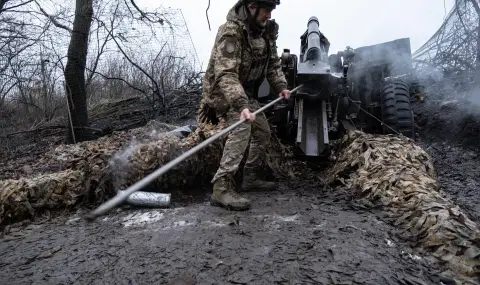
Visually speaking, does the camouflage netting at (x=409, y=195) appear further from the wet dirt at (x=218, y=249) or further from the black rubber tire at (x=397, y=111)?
the black rubber tire at (x=397, y=111)

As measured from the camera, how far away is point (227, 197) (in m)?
3.30

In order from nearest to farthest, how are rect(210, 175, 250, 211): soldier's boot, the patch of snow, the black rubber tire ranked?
1. the patch of snow
2. rect(210, 175, 250, 211): soldier's boot
3. the black rubber tire

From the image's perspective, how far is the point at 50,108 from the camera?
968cm

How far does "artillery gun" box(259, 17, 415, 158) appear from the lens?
182 inches

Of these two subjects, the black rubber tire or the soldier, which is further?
the black rubber tire

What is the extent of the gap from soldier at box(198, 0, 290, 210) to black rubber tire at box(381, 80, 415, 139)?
212cm

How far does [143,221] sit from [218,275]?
1113mm

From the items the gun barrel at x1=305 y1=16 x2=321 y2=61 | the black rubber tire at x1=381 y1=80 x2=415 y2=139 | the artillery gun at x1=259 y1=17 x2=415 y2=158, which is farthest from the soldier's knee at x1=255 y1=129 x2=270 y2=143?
the black rubber tire at x1=381 y1=80 x2=415 y2=139

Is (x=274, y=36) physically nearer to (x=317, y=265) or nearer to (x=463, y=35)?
(x=317, y=265)

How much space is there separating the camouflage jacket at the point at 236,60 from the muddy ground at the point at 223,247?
0.96 meters

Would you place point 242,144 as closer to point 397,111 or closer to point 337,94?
point 337,94

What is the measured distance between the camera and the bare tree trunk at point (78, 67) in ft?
22.1

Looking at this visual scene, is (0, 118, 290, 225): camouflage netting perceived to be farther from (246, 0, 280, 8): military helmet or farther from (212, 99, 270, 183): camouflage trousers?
(246, 0, 280, 8): military helmet

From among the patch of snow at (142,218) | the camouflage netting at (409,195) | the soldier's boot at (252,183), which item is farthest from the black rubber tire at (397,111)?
the patch of snow at (142,218)
